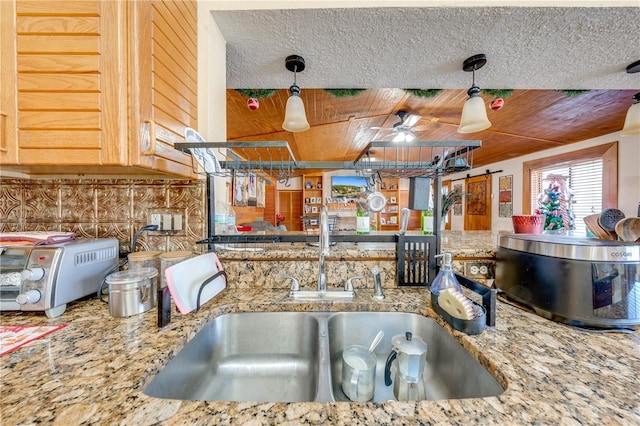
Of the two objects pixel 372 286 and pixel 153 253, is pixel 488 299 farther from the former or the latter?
pixel 153 253

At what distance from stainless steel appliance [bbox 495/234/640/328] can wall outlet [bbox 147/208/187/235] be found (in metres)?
1.40

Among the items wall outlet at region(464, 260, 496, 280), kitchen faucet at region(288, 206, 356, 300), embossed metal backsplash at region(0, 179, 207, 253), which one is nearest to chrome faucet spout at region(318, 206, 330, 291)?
kitchen faucet at region(288, 206, 356, 300)

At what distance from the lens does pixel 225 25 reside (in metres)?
1.07

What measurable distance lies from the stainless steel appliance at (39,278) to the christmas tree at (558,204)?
7.41 ft

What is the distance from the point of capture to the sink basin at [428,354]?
1.97ft

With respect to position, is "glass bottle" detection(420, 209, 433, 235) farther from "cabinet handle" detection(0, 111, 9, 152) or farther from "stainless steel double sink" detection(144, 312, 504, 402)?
"cabinet handle" detection(0, 111, 9, 152)

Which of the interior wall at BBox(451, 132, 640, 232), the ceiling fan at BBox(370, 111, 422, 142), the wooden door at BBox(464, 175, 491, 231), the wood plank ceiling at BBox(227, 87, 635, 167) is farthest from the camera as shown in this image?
the wooden door at BBox(464, 175, 491, 231)

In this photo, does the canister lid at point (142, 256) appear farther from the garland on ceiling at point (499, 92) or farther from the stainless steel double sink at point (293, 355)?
the garland on ceiling at point (499, 92)

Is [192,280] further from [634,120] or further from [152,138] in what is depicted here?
[634,120]

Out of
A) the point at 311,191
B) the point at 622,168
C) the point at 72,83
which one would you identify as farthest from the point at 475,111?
the point at 311,191

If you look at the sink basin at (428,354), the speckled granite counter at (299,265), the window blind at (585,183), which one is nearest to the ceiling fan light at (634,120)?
the window blind at (585,183)

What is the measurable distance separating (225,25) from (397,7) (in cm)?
76

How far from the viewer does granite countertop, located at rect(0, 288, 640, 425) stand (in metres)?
0.38

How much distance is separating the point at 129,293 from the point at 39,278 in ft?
0.88
